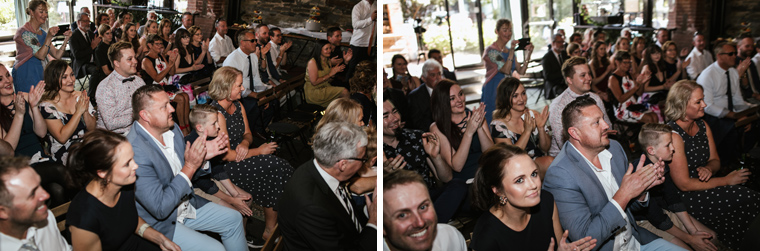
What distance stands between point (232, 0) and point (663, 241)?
2.26 m

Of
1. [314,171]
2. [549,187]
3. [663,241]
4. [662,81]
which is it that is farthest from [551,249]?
[662,81]

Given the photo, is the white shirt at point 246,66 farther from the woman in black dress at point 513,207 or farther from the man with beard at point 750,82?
the man with beard at point 750,82

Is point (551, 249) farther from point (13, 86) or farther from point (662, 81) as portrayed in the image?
point (662, 81)

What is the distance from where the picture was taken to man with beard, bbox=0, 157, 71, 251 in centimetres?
162

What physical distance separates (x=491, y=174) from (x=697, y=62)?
5.88 metres

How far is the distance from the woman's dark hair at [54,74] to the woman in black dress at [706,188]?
2838 mm

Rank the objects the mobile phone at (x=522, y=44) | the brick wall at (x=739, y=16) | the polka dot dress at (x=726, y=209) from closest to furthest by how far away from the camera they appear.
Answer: the polka dot dress at (x=726, y=209) → the mobile phone at (x=522, y=44) → the brick wall at (x=739, y=16)

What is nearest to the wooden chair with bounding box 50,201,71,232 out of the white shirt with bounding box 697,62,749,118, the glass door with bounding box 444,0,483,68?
the white shirt with bounding box 697,62,749,118

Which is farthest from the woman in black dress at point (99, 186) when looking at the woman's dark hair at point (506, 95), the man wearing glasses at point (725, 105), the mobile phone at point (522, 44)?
the mobile phone at point (522, 44)

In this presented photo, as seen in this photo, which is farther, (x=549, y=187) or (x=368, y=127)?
(x=368, y=127)

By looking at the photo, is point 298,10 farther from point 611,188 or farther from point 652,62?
point 652,62

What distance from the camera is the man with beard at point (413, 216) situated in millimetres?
2158

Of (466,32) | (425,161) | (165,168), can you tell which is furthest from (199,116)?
(466,32)

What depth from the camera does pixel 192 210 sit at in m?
2.53
